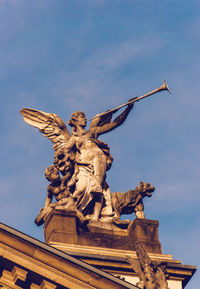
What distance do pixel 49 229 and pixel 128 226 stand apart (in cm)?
309

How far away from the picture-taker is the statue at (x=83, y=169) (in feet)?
123

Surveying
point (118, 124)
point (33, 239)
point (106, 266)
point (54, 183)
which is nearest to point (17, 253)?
point (33, 239)

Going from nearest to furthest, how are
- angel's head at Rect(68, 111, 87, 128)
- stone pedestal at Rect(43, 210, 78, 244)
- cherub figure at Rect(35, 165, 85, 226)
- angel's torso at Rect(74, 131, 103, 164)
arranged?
1. stone pedestal at Rect(43, 210, 78, 244)
2. cherub figure at Rect(35, 165, 85, 226)
3. angel's torso at Rect(74, 131, 103, 164)
4. angel's head at Rect(68, 111, 87, 128)

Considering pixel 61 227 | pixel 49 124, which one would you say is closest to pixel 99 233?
pixel 61 227

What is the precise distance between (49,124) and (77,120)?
4.08ft

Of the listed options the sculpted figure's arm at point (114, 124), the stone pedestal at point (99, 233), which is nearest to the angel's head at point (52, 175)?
the stone pedestal at point (99, 233)

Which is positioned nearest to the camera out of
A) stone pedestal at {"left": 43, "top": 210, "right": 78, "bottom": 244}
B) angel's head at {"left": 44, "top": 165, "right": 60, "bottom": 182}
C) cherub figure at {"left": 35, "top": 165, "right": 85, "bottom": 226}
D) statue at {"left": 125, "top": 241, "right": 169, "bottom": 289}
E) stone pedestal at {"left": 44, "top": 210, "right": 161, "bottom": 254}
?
statue at {"left": 125, "top": 241, "right": 169, "bottom": 289}

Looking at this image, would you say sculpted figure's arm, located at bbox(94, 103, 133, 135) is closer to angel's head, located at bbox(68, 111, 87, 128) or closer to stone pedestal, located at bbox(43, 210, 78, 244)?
angel's head, located at bbox(68, 111, 87, 128)

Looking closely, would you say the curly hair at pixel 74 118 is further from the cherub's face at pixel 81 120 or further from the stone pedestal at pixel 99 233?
the stone pedestal at pixel 99 233

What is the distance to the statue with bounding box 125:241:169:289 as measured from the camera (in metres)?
28.2

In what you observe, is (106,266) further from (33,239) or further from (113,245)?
(33,239)

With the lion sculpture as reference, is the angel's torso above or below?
above

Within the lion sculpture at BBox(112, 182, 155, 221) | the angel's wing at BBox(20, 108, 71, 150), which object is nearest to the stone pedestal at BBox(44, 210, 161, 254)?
the lion sculpture at BBox(112, 182, 155, 221)

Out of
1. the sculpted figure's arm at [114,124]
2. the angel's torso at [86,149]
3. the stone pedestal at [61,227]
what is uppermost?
the sculpted figure's arm at [114,124]
